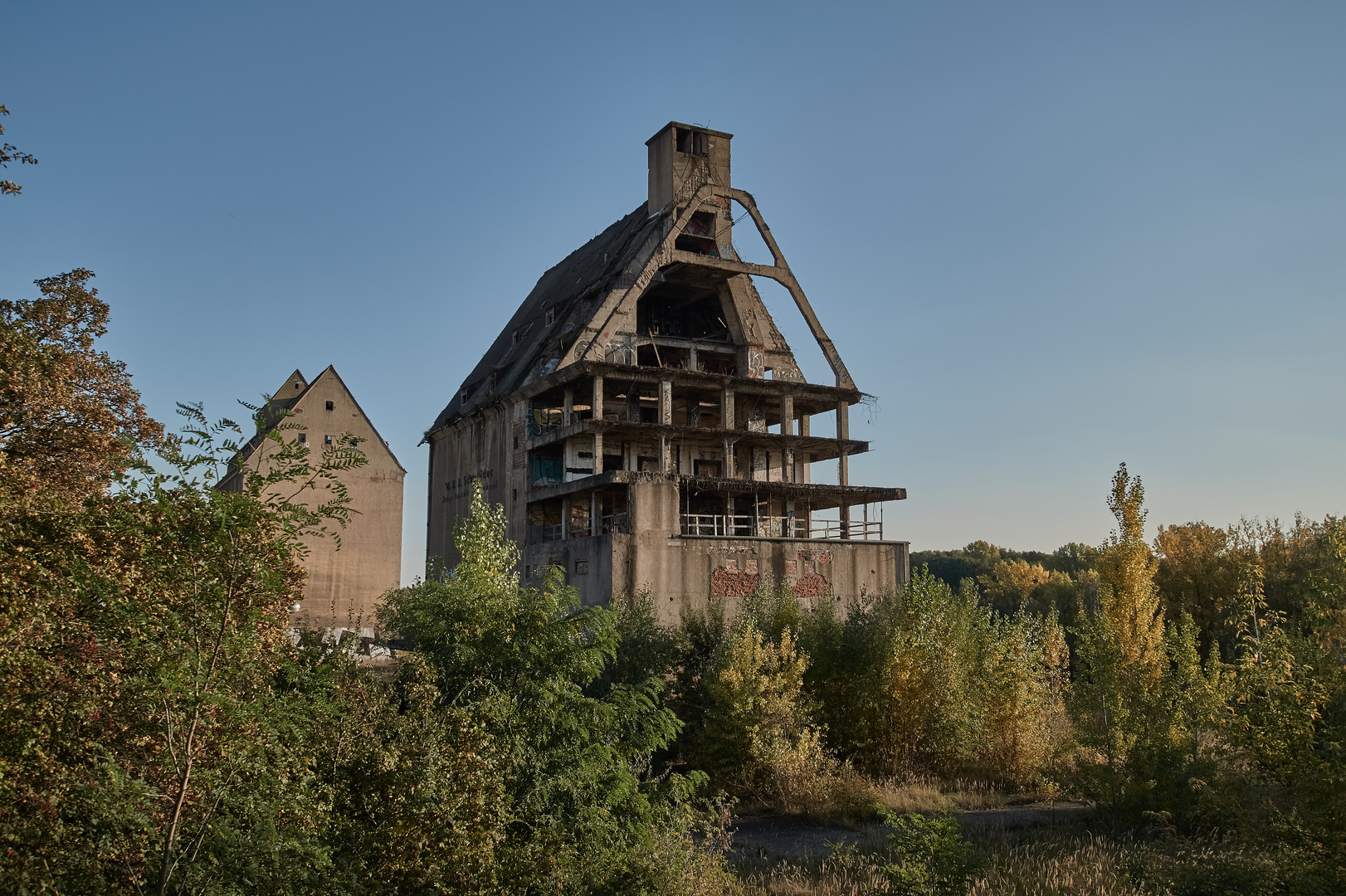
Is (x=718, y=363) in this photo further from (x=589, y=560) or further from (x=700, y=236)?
(x=589, y=560)

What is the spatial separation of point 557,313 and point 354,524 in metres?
13.2

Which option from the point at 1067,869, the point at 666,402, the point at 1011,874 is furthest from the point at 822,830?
the point at 666,402

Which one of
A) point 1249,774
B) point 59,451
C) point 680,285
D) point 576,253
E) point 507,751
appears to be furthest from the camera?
point 576,253

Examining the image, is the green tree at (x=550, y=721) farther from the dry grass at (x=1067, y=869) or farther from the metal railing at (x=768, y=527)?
the metal railing at (x=768, y=527)

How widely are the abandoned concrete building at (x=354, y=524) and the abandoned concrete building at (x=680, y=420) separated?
3.85 m

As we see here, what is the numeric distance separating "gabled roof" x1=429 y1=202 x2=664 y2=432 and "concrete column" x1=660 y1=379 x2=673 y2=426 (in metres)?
4.19

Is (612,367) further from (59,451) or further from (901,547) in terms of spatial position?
(59,451)

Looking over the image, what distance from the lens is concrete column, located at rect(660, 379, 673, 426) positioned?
38.2 meters

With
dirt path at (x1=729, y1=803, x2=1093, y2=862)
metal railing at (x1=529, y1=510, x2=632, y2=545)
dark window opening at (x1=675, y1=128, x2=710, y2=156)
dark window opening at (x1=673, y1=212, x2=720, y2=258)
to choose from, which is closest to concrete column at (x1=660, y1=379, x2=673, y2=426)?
metal railing at (x1=529, y1=510, x2=632, y2=545)

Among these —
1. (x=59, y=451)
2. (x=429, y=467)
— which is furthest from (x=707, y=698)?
(x=429, y=467)

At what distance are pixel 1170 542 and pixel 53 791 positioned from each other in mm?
49899

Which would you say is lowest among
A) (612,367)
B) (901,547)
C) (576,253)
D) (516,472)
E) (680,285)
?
(901,547)

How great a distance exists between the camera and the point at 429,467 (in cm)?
4978

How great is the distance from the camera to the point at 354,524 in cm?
4047
